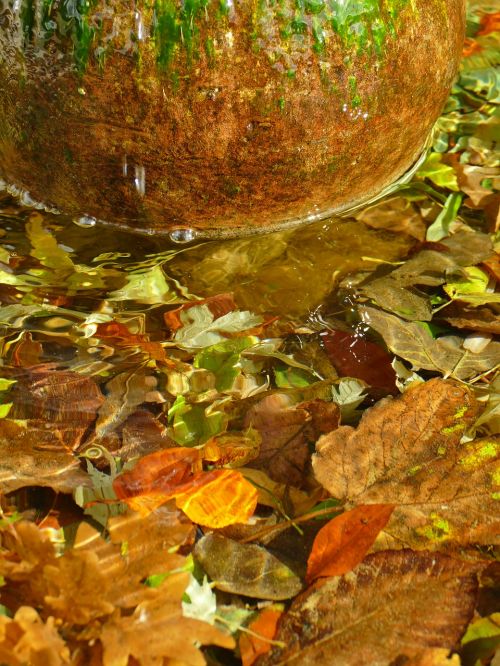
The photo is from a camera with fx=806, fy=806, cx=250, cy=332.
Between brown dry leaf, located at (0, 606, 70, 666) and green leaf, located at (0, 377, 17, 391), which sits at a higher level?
brown dry leaf, located at (0, 606, 70, 666)

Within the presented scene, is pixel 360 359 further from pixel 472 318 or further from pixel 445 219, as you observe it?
pixel 445 219

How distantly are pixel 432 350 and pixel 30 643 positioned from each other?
1.36m

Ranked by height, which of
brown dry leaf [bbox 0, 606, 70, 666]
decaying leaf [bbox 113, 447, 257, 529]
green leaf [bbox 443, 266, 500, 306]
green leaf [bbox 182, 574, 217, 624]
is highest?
brown dry leaf [bbox 0, 606, 70, 666]

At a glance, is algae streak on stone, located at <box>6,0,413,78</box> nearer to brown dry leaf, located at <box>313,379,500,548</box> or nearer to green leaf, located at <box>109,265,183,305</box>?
green leaf, located at <box>109,265,183,305</box>

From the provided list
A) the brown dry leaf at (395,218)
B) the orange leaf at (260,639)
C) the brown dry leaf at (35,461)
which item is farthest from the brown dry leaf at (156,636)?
the brown dry leaf at (395,218)

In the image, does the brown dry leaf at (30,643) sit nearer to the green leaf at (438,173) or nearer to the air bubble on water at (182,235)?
the air bubble on water at (182,235)

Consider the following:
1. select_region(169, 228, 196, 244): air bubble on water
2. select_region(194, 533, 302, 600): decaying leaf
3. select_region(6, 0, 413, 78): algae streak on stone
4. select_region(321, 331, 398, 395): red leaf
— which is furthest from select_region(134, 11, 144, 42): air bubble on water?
select_region(194, 533, 302, 600): decaying leaf

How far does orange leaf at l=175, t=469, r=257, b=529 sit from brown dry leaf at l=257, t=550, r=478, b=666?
0.27m

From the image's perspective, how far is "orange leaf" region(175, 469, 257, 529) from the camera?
175 centimetres

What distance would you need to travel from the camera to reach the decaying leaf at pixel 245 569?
1599 millimetres

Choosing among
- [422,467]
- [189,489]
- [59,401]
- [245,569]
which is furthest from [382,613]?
[59,401]

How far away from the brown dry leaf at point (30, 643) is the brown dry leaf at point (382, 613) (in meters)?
0.37

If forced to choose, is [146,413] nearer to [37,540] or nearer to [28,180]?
[37,540]

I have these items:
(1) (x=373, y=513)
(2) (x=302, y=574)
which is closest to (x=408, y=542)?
(1) (x=373, y=513)
